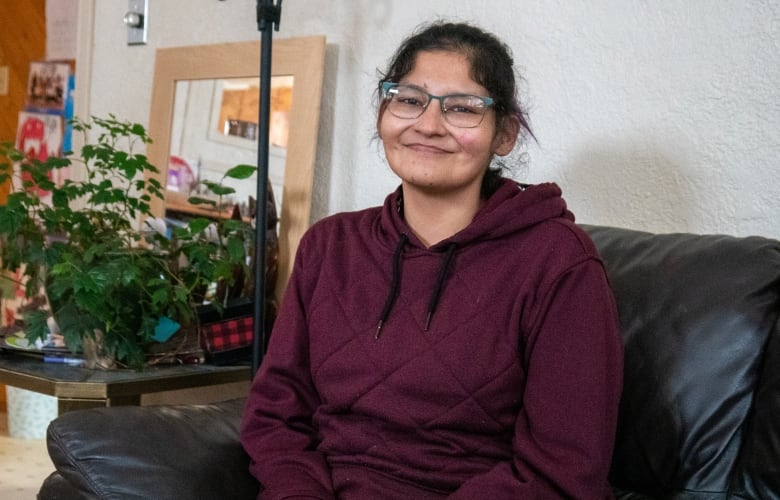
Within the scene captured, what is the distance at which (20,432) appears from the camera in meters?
2.89

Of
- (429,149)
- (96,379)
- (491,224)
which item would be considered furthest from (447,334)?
(96,379)

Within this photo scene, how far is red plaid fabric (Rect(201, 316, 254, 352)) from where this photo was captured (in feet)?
6.59

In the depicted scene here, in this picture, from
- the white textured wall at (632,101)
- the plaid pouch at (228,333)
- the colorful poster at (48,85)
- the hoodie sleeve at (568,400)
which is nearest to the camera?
the hoodie sleeve at (568,400)

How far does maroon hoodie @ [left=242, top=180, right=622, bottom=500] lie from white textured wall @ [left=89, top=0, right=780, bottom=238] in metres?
0.40

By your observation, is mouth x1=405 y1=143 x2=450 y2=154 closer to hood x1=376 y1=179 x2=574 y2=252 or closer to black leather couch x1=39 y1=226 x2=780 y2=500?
hood x1=376 y1=179 x2=574 y2=252

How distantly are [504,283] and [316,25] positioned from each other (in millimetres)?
1243

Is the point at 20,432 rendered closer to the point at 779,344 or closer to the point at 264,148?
the point at 264,148

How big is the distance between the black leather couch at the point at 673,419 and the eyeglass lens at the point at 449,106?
0.36 meters

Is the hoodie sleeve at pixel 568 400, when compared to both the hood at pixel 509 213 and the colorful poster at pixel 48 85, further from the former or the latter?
the colorful poster at pixel 48 85

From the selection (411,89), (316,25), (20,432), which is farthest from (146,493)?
(20,432)

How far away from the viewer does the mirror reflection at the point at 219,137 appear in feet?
7.37

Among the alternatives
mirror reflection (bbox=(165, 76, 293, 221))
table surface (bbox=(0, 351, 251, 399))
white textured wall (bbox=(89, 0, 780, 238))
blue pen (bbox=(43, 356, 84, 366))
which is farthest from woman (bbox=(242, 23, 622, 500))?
mirror reflection (bbox=(165, 76, 293, 221))

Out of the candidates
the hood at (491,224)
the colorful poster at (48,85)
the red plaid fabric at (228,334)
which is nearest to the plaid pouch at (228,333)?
the red plaid fabric at (228,334)

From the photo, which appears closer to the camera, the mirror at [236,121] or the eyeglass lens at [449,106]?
the eyeglass lens at [449,106]
